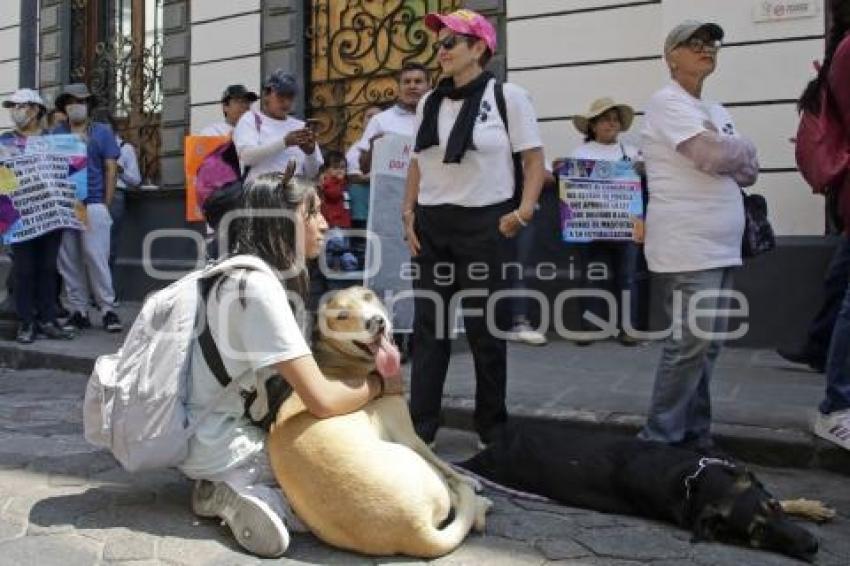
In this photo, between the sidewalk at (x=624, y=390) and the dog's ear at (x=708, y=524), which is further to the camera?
the sidewalk at (x=624, y=390)

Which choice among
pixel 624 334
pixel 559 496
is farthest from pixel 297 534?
pixel 624 334

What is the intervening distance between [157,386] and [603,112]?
15.6 feet

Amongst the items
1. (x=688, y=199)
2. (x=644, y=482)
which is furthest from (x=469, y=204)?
(x=644, y=482)

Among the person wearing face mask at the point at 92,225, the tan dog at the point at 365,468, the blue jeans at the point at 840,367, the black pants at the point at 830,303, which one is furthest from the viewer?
the person wearing face mask at the point at 92,225

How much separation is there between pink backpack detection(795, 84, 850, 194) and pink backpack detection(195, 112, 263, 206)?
3.30m

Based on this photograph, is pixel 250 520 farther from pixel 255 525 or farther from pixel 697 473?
pixel 697 473

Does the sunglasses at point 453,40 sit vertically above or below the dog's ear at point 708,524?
above

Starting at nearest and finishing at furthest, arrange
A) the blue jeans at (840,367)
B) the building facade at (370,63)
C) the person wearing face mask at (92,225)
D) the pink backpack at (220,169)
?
the blue jeans at (840,367), the pink backpack at (220,169), the building facade at (370,63), the person wearing face mask at (92,225)

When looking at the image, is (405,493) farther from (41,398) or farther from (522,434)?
(41,398)

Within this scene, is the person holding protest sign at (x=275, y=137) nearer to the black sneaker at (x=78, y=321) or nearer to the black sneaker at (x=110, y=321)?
the black sneaker at (x=110, y=321)

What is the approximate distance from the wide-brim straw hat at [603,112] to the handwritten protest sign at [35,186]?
398 cm

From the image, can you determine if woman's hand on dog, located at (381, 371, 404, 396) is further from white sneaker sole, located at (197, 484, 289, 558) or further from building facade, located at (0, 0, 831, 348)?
building facade, located at (0, 0, 831, 348)

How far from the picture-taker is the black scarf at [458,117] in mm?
4156

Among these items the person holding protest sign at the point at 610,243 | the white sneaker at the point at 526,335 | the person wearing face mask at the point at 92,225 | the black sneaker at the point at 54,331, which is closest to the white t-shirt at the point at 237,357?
the white sneaker at the point at 526,335
